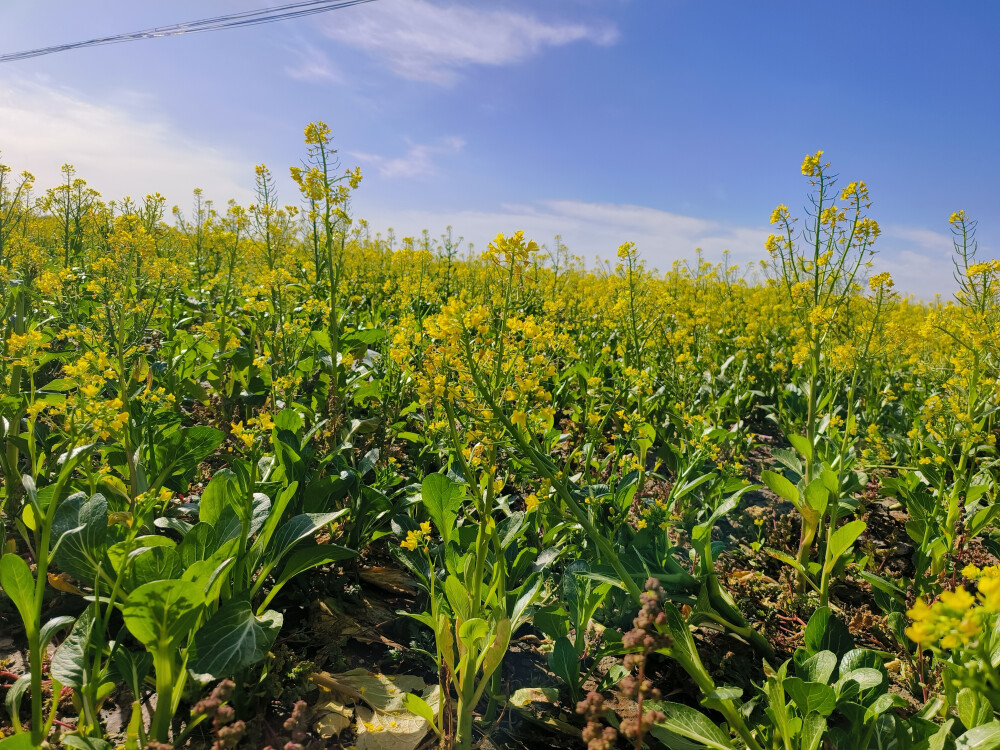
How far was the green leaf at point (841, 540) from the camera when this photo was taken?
256 centimetres

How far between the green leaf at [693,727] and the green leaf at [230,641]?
1.20 m

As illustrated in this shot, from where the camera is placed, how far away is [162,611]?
1.66 meters

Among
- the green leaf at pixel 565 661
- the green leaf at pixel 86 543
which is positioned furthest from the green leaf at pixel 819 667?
the green leaf at pixel 86 543

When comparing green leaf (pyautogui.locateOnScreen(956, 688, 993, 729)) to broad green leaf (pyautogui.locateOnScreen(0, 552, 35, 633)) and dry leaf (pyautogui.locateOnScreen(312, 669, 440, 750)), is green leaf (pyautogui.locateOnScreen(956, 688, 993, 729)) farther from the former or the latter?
broad green leaf (pyautogui.locateOnScreen(0, 552, 35, 633))

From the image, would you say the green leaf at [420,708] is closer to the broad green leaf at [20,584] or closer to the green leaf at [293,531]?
the green leaf at [293,531]

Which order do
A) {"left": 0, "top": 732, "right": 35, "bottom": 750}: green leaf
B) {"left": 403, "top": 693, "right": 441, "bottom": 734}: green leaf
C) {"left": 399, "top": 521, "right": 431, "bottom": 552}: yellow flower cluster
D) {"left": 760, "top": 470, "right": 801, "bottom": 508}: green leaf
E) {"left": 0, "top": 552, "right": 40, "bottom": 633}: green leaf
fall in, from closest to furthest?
1. {"left": 0, "top": 732, "right": 35, "bottom": 750}: green leaf
2. {"left": 0, "top": 552, "right": 40, "bottom": 633}: green leaf
3. {"left": 403, "top": 693, "right": 441, "bottom": 734}: green leaf
4. {"left": 399, "top": 521, "right": 431, "bottom": 552}: yellow flower cluster
5. {"left": 760, "top": 470, "right": 801, "bottom": 508}: green leaf

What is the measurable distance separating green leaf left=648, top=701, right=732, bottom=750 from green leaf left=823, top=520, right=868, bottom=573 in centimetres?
116

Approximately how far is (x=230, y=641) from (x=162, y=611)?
0.76ft

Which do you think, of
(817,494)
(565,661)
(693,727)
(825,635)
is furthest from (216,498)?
(817,494)

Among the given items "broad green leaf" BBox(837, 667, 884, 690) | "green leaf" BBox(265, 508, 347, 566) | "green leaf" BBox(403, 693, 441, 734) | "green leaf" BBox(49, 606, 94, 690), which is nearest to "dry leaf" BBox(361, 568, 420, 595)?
"green leaf" BBox(265, 508, 347, 566)

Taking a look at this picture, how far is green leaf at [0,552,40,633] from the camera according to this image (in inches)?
67.5

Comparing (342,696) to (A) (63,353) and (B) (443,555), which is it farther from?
(A) (63,353)

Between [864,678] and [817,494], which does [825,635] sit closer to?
[864,678]

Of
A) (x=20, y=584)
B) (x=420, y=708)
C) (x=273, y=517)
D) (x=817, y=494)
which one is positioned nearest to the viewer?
(x=20, y=584)
